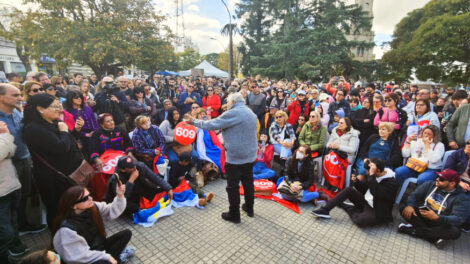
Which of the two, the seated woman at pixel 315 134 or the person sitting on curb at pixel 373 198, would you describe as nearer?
the person sitting on curb at pixel 373 198

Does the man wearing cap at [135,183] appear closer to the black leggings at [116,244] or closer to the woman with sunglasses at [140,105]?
the black leggings at [116,244]

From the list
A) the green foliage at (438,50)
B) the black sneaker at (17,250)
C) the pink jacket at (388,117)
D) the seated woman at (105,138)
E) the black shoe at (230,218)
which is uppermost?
the green foliage at (438,50)

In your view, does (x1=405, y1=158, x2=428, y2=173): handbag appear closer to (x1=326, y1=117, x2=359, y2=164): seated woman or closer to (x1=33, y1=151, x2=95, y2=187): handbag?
(x1=326, y1=117, x2=359, y2=164): seated woman

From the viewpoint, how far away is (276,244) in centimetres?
309

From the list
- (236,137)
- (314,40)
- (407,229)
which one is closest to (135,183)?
(236,137)

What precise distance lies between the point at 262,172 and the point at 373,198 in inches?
87.1

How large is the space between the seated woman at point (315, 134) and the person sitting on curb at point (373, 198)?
130 centimetres

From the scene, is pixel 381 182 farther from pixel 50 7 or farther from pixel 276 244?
pixel 50 7

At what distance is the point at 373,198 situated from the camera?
3.61 meters

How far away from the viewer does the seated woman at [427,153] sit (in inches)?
153

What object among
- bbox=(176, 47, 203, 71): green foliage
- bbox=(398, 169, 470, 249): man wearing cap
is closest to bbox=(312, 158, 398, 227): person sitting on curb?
bbox=(398, 169, 470, 249): man wearing cap

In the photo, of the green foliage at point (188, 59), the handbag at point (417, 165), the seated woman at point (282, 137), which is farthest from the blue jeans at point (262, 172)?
the green foliage at point (188, 59)

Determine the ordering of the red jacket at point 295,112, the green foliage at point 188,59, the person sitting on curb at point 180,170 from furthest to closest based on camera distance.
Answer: the green foliage at point 188,59 → the red jacket at point 295,112 → the person sitting on curb at point 180,170

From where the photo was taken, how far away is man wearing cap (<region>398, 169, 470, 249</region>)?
311cm
